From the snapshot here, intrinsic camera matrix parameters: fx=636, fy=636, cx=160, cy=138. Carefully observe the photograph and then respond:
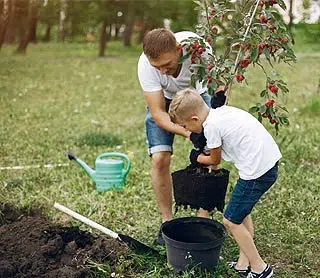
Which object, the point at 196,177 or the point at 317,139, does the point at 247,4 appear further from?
the point at 317,139

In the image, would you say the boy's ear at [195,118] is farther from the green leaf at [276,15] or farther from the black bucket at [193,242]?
the green leaf at [276,15]

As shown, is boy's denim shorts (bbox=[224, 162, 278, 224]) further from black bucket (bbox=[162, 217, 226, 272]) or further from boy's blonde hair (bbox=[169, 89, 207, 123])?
boy's blonde hair (bbox=[169, 89, 207, 123])

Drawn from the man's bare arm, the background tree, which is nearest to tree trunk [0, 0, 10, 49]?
the background tree

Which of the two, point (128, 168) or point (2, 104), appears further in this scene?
point (2, 104)

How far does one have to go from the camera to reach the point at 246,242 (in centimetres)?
350

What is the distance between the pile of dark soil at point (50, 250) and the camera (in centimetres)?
354

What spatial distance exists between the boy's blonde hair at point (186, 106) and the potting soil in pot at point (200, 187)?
383 mm

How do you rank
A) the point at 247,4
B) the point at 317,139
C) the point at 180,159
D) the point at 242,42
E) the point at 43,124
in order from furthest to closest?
1. the point at 43,124
2. the point at 317,139
3. the point at 180,159
4. the point at 247,4
5. the point at 242,42

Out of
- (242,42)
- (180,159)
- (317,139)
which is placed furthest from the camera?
(317,139)

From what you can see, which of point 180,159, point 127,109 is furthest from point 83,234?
point 127,109

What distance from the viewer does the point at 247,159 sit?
3.37 meters

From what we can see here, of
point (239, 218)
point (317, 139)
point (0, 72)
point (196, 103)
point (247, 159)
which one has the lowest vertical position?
point (0, 72)

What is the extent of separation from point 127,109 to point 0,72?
17.8 feet

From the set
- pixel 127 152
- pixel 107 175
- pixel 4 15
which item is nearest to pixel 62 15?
pixel 127 152
